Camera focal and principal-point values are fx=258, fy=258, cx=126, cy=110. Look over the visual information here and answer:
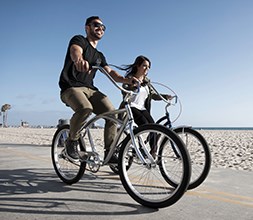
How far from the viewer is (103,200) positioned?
9.64 feet

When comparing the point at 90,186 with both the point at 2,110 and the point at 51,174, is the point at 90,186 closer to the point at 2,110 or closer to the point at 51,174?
the point at 51,174

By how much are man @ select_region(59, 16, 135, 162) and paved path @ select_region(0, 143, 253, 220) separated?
22.1 inches

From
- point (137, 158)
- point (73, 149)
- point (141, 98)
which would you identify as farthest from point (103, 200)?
point (141, 98)

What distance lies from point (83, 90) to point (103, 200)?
1524 mm

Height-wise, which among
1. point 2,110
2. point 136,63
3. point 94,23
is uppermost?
point 94,23

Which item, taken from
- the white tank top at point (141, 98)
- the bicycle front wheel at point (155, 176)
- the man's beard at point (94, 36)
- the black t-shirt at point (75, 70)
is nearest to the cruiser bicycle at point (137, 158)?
the bicycle front wheel at point (155, 176)

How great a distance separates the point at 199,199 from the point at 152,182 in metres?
0.91

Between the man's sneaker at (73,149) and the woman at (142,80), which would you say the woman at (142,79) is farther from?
the man's sneaker at (73,149)

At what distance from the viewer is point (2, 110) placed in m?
111

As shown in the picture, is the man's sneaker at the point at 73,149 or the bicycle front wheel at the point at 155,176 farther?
the man's sneaker at the point at 73,149

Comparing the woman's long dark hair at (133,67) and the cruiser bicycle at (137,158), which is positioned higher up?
the woman's long dark hair at (133,67)

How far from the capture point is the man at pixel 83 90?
11.3ft

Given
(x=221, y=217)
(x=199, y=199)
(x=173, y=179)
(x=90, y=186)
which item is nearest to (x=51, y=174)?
(x=90, y=186)

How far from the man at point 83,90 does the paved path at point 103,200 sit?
561mm
